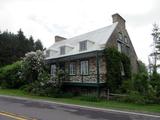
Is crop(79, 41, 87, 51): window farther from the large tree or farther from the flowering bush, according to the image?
the large tree

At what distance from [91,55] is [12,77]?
44.3 feet

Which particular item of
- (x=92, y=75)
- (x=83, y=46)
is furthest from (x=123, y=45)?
(x=92, y=75)

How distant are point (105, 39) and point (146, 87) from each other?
295 inches

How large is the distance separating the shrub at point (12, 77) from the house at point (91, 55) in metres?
4.70

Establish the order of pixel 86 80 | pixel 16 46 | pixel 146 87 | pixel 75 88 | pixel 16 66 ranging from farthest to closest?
pixel 16 46 < pixel 16 66 < pixel 75 88 < pixel 86 80 < pixel 146 87

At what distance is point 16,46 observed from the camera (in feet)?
189

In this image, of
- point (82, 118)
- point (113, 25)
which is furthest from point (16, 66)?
point (82, 118)

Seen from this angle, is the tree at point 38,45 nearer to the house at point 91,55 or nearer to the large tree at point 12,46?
the large tree at point 12,46

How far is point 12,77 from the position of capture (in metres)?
31.4

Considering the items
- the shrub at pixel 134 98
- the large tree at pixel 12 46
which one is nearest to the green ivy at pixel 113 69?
the shrub at pixel 134 98

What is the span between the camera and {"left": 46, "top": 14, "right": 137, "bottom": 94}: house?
23234 mm

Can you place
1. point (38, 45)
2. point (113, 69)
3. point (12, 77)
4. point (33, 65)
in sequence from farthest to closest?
point (38, 45), point (12, 77), point (33, 65), point (113, 69)

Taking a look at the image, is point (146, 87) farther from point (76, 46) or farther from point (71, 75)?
point (76, 46)

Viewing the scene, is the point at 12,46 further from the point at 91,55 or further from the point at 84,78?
the point at 91,55
